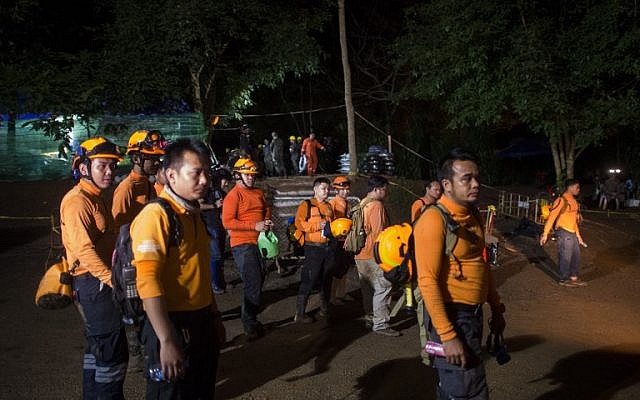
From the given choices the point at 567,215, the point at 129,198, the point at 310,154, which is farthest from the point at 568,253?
the point at 310,154

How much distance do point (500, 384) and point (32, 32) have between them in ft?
60.6

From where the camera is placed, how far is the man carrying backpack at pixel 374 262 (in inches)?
272

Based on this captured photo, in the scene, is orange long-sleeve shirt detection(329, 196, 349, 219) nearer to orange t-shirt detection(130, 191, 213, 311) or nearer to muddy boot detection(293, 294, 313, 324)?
muddy boot detection(293, 294, 313, 324)

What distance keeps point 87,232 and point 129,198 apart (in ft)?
4.08

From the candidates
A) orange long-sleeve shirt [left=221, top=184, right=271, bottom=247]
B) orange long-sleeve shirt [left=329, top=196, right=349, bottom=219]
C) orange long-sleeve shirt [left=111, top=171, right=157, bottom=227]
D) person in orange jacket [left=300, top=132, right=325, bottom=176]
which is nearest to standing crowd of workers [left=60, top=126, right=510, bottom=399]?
orange long-sleeve shirt [left=111, top=171, right=157, bottom=227]

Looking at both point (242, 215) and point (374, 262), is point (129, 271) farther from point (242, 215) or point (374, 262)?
point (374, 262)

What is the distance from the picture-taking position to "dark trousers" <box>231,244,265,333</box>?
6.68 meters

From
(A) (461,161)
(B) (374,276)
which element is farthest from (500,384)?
(A) (461,161)

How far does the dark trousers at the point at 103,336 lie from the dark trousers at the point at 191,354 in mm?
1077

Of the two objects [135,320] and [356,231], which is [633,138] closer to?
[356,231]

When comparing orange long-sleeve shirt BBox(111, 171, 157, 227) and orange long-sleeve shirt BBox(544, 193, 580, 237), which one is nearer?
orange long-sleeve shirt BBox(111, 171, 157, 227)

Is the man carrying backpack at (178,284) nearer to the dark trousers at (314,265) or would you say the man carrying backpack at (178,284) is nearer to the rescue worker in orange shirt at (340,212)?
the dark trousers at (314,265)

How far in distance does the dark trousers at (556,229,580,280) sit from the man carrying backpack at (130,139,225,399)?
26.7 feet

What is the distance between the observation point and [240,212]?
6703 millimetres
